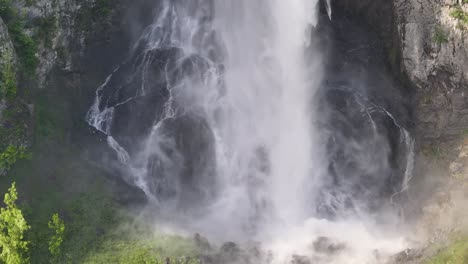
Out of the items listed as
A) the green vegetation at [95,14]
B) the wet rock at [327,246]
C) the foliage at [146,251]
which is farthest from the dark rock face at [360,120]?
the green vegetation at [95,14]

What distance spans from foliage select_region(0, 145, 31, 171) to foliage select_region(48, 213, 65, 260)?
347cm

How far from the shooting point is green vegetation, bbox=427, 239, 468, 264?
2017 centimetres

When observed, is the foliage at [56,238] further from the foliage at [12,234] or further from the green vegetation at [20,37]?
the green vegetation at [20,37]

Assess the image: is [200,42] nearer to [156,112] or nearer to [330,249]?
[156,112]

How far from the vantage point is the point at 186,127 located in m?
26.5

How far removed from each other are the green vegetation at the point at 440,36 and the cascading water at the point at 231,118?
14.7 ft

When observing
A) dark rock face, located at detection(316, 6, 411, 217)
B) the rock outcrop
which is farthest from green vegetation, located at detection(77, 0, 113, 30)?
the rock outcrop

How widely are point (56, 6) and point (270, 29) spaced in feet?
37.0

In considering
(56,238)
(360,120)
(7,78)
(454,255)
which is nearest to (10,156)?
(7,78)

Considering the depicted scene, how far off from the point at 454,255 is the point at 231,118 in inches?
503

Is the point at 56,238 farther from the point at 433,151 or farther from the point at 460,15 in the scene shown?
the point at 460,15

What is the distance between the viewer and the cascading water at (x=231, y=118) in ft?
84.9

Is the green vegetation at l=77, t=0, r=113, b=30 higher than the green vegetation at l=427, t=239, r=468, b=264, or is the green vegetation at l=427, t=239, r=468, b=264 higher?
the green vegetation at l=77, t=0, r=113, b=30

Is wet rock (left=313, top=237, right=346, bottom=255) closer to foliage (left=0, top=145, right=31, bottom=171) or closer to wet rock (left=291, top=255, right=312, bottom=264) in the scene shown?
wet rock (left=291, top=255, right=312, bottom=264)
